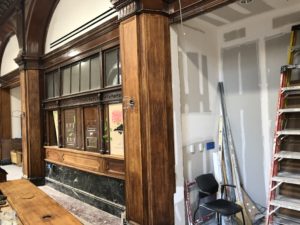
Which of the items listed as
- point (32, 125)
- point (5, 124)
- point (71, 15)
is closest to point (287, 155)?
point (71, 15)

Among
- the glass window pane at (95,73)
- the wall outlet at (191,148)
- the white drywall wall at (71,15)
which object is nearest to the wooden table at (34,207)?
the wall outlet at (191,148)

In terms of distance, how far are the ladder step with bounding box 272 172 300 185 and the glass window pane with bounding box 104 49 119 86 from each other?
2.44m

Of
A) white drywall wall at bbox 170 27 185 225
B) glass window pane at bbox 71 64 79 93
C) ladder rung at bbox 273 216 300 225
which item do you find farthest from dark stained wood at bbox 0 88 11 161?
ladder rung at bbox 273 216 300 225

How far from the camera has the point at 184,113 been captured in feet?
11.8

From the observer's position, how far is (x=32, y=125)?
6.08 meters

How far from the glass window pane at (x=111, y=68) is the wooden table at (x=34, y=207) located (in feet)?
6.00

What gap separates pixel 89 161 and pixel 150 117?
2.04 m

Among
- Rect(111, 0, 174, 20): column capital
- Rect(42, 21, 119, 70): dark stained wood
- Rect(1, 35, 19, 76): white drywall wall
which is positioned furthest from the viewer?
Rect(1, 35, 19, 76): white drywall wall

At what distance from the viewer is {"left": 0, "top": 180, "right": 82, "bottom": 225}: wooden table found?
2488mm

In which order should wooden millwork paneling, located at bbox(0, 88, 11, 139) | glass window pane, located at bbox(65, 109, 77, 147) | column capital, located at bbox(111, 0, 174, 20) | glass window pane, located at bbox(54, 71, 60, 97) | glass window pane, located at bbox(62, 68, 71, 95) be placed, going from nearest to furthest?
column capital, located at bbox(111, 0, 174, 20), glass window pane, located at bbox(65, 109, 77, 147), glass window pane, located at bbox(62, 68, 71, 95), glass window pane, located at bbox(54, 71, 60, 97), wooden millwork paneling, located at bbox(0, 88, 11, 139)

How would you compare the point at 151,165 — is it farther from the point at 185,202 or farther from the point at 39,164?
the point at 39,164

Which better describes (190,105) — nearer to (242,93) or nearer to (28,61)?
(242,93)

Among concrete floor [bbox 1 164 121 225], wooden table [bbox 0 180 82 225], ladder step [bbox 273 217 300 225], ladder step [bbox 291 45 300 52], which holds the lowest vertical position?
concrete floor [bbox 1 164 121 225]

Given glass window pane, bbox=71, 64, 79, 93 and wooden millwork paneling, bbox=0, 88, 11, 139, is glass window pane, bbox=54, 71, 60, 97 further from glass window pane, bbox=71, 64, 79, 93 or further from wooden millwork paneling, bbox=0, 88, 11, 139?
wooden millwork paneling, bbox=0, 88, 11, 139
